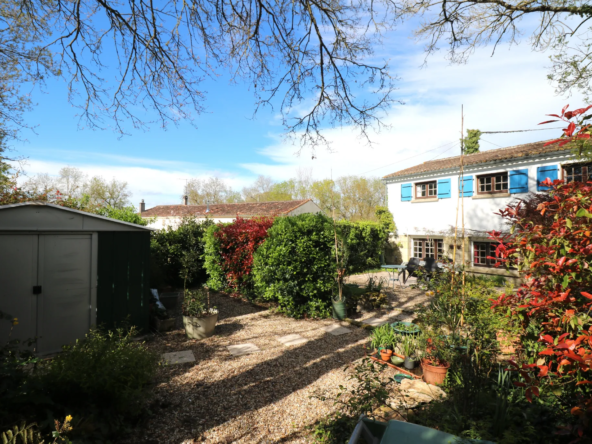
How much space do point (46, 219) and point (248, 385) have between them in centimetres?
450

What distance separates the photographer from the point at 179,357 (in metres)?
5.49

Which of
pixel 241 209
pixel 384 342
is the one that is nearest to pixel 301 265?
pixel 384 342

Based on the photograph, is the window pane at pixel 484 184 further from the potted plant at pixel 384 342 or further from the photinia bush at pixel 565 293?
the photinia bush at pixel 565 293

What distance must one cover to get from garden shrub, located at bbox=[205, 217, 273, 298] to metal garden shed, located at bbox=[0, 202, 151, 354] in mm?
3742

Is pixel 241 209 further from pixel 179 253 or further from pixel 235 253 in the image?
pixel 235 253

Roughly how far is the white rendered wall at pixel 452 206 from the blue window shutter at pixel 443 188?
210mm

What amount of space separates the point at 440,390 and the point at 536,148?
568 inches

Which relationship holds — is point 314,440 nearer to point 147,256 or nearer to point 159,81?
point 147,256

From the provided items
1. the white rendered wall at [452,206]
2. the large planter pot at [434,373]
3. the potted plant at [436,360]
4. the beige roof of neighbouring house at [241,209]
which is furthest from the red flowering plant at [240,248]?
the beige roof of neighbouring house at [241,209]

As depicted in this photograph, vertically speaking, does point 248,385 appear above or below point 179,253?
below

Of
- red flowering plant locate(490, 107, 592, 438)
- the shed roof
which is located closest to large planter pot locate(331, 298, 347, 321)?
red flowering plant locate(490, 107, 592, 438)

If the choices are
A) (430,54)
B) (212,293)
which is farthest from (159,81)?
(212,293)

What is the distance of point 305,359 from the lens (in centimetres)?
545

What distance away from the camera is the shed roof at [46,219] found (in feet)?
16.8
